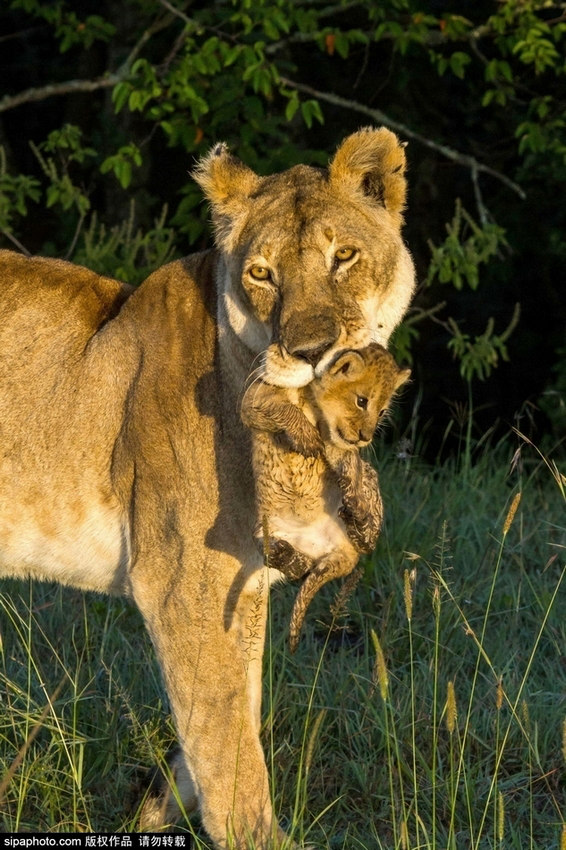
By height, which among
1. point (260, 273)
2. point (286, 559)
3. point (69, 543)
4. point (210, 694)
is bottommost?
point (210, 694)

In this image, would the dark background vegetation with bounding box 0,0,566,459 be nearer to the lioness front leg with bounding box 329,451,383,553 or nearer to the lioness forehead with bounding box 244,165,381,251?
the lioness forehead with bounding box 244,165,381,251

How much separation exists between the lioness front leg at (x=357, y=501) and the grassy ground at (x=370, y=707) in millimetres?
146

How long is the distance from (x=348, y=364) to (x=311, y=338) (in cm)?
10

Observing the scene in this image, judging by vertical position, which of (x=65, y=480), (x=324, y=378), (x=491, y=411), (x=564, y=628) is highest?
(x=324, y=378)

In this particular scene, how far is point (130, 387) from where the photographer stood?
3.74 meters

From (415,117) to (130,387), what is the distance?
189 inches

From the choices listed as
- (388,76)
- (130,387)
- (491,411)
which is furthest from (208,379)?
(491,411)

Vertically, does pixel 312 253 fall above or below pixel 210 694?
above

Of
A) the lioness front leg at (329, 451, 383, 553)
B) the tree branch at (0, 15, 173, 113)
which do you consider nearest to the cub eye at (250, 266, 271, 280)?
the lioness front leg at (329, 451, 383, 553)

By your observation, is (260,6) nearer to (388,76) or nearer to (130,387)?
(388,76)

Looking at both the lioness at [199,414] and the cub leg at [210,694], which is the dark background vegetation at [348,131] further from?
the cub leg at [210,694]

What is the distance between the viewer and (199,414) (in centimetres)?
360

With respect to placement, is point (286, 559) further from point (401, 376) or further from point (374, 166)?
Result: point (374, 166)

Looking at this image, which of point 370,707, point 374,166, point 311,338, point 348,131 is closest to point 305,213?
point 374,166
